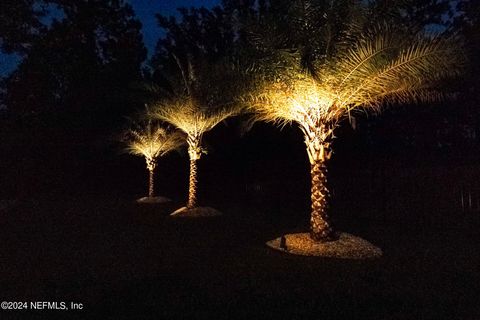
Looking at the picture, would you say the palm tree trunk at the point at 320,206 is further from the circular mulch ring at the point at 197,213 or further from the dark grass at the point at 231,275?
the circular mulch ring at the point at 197,213

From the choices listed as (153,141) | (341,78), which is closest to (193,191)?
(153,141)

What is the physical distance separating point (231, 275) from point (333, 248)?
2.89 m

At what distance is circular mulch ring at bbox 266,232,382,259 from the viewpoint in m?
8.70

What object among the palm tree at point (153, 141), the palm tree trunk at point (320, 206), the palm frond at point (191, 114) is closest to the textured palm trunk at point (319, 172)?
the palm tree trunk at point (320, 206)

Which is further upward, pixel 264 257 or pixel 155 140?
pixel 155 140

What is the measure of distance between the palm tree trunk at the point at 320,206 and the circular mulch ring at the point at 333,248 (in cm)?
20

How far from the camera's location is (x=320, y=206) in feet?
31.5

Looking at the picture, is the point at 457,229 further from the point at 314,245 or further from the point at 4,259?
the point at 4,259

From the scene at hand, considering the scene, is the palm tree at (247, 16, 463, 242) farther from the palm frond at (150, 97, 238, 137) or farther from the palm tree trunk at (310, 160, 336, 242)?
the palm frond at (150, 97, 238, 137)

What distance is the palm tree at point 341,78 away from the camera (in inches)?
333

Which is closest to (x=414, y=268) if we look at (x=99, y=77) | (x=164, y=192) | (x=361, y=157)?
(x=361, y=157)

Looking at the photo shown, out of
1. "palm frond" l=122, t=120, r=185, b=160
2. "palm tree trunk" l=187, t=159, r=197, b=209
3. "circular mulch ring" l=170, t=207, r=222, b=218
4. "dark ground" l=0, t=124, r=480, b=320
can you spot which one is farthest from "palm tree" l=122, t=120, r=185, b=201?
"circular mulch ring" l=170, t=207, r=222, b=218

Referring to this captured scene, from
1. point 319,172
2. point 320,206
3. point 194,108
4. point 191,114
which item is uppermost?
point 194,108

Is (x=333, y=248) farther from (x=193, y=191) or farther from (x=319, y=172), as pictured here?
(x=193, y=191)
